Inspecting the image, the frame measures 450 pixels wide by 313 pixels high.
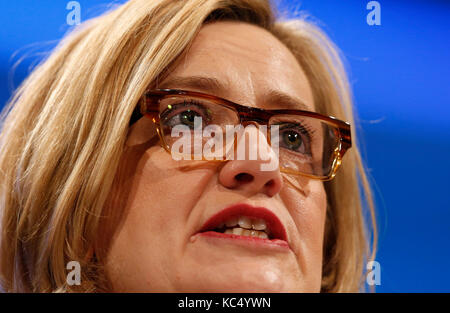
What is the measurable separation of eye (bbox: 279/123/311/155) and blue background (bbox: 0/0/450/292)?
0.43 meters

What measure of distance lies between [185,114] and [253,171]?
0.58 ft

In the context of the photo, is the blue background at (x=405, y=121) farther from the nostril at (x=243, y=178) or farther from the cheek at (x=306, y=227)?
the nostril at (x=243, y=178)

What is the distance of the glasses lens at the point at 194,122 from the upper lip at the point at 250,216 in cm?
13

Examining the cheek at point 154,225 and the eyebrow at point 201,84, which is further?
the eyebrow at point 201,84

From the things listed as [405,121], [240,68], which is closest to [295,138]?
[240,68]

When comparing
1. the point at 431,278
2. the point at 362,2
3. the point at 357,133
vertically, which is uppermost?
the point at 362,2

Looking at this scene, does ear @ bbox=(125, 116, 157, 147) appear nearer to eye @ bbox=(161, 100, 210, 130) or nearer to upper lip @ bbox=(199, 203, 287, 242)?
eye @ bbox=(161, 100, 210, 130)

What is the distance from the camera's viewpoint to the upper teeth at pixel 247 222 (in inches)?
30.5

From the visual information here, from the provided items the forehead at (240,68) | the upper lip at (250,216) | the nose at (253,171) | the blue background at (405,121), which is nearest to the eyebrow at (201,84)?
the forehead at (240,68)

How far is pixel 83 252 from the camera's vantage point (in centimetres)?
83

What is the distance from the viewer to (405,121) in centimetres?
141

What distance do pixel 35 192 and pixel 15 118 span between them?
26cm

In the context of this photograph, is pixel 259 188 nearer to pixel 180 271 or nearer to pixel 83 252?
pixel 180 271

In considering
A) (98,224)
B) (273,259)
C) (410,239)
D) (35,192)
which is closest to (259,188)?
(273,259)
